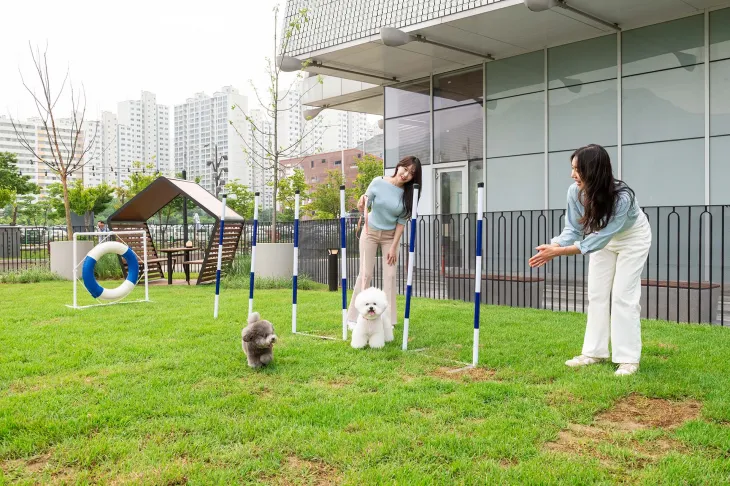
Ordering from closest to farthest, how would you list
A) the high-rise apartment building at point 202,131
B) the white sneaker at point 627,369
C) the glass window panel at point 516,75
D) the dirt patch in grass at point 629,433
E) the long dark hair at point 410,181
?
the dirt patch in grass at point 629,433 → the white sneaker at point 627,369 → the long dark hair at point 410,181 → the glass window panel at point 516,75 → the high-rise apartment building at point 202,131

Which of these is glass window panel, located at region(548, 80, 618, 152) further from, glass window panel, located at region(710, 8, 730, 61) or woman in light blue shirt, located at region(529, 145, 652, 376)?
woman in light blue shirt, located at region(529, 145, 652, 376)

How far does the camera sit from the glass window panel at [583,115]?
40.1 ft

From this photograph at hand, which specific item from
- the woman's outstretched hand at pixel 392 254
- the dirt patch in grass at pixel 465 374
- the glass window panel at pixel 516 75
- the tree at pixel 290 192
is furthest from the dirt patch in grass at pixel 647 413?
the tree at pixel 290 192

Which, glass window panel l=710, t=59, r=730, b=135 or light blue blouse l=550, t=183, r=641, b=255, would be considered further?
glass window panel l=710, t=59, r=730, b=135

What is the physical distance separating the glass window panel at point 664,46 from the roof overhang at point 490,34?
0.57 feet

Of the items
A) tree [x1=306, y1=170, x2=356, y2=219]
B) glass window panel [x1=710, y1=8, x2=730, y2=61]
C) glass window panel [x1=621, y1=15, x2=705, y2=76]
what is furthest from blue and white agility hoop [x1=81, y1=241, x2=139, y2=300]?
tree [x1=306, y1=170, x2=356, y2=219]

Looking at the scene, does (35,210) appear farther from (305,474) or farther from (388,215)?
(305,474)

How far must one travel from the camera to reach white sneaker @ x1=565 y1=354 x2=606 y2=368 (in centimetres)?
495

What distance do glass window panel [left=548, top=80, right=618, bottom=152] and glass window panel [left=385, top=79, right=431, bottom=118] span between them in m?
3.63

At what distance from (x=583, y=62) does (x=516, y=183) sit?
298 cm

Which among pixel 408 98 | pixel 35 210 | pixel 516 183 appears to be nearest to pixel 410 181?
pixel 516 183

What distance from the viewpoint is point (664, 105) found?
37.8 ft

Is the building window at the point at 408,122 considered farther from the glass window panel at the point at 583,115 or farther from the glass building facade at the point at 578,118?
the glass window panel at the point at 583,115

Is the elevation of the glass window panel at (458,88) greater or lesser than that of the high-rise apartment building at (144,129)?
lesser
